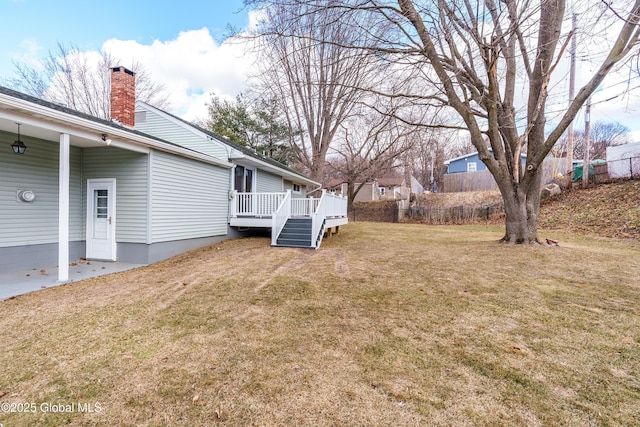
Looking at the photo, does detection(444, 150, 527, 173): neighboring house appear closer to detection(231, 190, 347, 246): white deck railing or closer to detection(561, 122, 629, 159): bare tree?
detection(561, 122, 629, 159): bare tree

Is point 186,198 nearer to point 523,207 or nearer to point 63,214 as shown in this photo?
point 63,214

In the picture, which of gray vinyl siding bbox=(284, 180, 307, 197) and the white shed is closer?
the white shed

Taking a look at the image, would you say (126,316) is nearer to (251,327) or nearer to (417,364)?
(251,327)

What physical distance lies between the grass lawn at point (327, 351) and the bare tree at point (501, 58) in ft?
13.1

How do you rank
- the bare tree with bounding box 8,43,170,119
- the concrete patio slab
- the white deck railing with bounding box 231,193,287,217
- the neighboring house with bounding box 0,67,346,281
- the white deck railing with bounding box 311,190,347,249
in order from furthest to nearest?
1. the bare tree with bounding box 8,43,170,119
2. the white deck railing with bounding box 231,193,287,217
3. the white deck railing with bounding box 311,190,347,249
4. the neighboring house with bounding box 0,67,346,281
5. the concrete patio slab

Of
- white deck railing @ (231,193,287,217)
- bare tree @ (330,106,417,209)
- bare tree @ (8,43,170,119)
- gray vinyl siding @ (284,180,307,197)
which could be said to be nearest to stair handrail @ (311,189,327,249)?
white deck railing @ (231,193,287,217)

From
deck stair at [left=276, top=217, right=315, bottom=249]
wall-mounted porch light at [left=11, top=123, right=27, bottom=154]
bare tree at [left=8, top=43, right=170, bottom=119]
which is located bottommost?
deck stair at [left=276, top=217, right=315, bottom=249]

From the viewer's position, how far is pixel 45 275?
18.8ft

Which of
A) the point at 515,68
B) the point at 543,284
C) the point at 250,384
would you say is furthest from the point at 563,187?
the point at 250,384

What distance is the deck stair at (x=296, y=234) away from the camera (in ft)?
30.3

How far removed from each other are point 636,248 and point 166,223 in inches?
534

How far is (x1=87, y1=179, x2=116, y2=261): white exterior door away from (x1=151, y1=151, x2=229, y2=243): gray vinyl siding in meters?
1.11

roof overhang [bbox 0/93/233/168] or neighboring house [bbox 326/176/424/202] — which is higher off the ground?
neighboring house [bbox 326/176/424/202]

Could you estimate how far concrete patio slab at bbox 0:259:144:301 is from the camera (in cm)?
484
